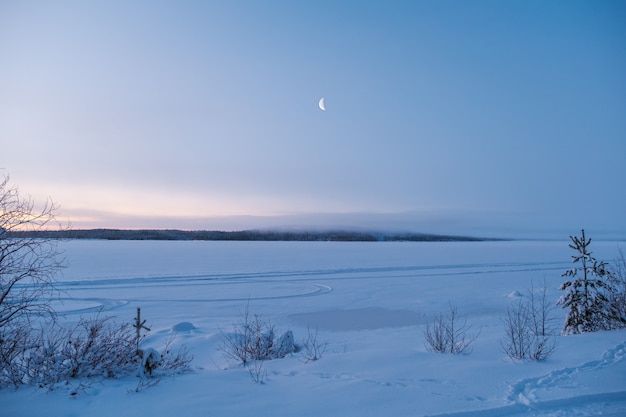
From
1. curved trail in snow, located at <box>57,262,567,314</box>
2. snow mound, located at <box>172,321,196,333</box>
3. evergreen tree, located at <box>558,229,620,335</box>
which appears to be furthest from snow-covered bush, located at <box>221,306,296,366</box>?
curved trail in snow, located at <box>57,262,567,314</box>

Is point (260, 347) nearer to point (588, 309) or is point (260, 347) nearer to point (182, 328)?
point (182, 328)

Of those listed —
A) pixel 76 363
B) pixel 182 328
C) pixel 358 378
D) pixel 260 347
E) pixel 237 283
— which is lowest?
pixel 237 283

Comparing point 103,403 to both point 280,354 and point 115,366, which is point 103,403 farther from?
point 280,354

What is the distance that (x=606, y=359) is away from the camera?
599 cm

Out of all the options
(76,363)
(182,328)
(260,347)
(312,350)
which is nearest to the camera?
(76,363)

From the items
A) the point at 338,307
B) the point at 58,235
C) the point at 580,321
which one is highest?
the point at 58,235

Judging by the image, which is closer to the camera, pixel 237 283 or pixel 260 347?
pixel 260 347

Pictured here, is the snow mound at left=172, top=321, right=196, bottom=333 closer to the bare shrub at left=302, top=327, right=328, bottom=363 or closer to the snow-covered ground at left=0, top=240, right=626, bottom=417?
the snow-covered ground at left=0, top=240, right=626, bottom=417

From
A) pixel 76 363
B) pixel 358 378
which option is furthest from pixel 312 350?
pixel 76 363

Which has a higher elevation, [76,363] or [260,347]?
[76,363]

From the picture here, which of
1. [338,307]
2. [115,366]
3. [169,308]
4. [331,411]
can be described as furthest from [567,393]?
[169,308]

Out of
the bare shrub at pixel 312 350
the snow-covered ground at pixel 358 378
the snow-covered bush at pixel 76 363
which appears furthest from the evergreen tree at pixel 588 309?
the snow-covered bush at pixel 76 363

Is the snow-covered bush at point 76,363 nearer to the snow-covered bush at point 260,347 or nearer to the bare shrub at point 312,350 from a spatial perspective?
the snow-covered bush at point 260,347

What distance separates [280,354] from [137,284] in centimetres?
1519
